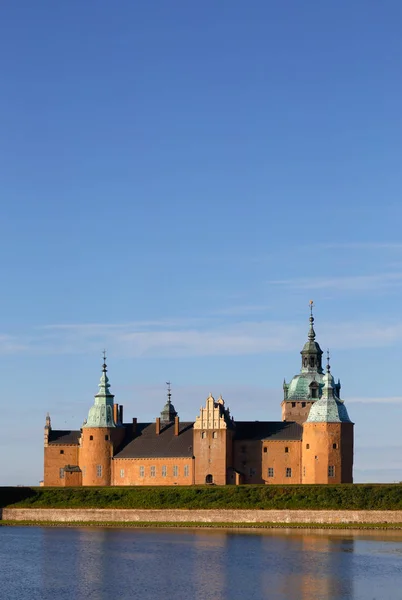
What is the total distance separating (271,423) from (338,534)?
27.9 m

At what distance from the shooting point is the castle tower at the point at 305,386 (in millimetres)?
107750

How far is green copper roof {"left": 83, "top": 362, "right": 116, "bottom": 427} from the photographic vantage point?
348 feet

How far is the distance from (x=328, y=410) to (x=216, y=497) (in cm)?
1372

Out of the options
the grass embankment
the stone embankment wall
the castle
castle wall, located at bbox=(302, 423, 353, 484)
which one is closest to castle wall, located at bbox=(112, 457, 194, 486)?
the castle

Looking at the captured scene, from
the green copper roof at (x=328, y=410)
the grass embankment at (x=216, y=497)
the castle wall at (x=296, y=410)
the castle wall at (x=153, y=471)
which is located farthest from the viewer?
the castle wall at (x=296, y=410)

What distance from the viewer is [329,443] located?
9756 cm

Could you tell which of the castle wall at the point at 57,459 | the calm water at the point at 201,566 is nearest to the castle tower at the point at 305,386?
the castle wall at the point at 57,459

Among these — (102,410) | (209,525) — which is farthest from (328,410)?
(102,410)

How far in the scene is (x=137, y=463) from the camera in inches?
4124

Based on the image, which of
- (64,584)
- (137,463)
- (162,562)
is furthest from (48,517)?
(64,584)

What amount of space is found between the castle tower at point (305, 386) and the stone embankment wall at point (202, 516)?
875 inches

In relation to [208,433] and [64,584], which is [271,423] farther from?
[64,584]

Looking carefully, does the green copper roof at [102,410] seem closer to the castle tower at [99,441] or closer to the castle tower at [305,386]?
the castle tower at [99,441]

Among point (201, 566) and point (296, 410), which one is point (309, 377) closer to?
point (296, 410)
